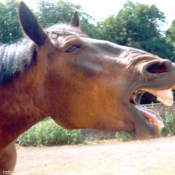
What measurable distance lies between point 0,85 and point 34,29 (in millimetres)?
512

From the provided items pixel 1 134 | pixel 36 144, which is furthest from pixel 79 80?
pixel 36 144

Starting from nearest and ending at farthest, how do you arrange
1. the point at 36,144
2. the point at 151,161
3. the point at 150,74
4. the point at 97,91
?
1. the point at 150,74
2. the point at 97,91
3. the point at 151,161
4. the point at 36,144

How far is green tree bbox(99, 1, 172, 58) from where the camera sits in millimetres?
24812

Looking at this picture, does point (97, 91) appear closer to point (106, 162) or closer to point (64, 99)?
point (64, 99)

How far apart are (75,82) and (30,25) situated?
1.82 ft

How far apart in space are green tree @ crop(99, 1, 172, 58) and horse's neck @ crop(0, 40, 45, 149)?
69.8 feet

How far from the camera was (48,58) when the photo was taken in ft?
8.27

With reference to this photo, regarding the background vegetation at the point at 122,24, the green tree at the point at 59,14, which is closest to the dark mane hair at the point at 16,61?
the background vegetation at the point at 122,24

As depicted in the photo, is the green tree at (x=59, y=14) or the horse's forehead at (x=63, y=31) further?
the green tree at (x=59, y=14)

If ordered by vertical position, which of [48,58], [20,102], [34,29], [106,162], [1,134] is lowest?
[106,162]

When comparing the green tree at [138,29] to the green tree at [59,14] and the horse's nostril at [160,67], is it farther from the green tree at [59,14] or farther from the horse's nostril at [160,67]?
the horse's nostril at [160,67]

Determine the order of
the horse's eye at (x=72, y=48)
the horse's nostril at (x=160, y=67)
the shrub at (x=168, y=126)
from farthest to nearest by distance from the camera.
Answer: the shrub at (x=168, y=126), the horse's eye at (x=72, y=48), the horse's nostril at (x=160, y=67)

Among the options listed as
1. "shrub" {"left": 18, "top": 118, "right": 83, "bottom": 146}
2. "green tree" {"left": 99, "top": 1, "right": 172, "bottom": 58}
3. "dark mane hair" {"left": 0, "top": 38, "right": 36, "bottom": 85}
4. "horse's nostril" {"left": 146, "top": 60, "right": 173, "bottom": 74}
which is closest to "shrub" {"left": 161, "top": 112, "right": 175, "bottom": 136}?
"shrub" {"left": 18, "top": 118, "right": 83, "bottom": 146}

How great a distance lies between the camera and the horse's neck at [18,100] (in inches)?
101
